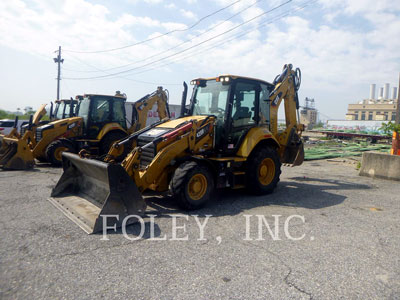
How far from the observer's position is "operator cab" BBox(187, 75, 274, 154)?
6703mm

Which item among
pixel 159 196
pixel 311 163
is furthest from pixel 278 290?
pixel 311 163

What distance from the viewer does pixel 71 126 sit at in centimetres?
1152

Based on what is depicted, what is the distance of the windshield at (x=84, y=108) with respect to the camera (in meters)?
11.6

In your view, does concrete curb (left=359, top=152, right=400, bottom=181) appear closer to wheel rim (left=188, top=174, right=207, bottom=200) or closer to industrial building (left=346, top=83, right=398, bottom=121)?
wheel rim (left=188, top=174, right=207, bottom=200)

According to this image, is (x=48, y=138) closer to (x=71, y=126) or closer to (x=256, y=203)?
(x=71, y=126)

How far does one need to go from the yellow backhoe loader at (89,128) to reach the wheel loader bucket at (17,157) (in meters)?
0.15

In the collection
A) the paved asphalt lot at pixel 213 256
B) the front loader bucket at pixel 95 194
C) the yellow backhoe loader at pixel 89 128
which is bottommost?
the paved asphalt lot at pixel 213 256

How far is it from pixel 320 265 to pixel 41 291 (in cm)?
305

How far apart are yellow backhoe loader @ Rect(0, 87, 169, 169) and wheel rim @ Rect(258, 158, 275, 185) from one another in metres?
5.84

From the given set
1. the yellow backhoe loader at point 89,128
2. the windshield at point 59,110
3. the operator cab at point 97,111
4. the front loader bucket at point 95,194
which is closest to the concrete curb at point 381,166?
the yellow backhoe loader at point 89,128

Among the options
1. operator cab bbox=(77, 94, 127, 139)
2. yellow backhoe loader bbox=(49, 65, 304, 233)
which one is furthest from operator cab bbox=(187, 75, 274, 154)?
operator cab bbox=(77, 94, 127, 139)

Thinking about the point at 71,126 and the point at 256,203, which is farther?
the point at 71,126

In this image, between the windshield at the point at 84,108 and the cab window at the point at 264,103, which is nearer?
the cab window at the point at 264,103

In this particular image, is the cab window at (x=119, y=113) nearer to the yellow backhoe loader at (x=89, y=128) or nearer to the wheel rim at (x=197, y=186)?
the yellow backhoe loader at (x=89, y=128)
